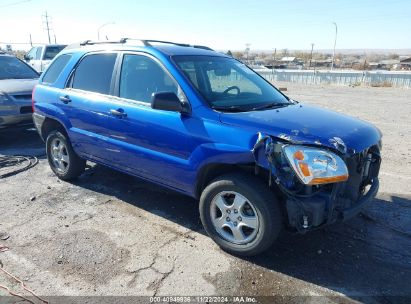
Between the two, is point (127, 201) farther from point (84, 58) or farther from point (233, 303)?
point (233, 303)

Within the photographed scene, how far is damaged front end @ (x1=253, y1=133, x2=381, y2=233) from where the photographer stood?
3.02 metres

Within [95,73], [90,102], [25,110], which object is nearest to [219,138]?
→ [90,102]

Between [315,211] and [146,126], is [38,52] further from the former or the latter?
[315,211]

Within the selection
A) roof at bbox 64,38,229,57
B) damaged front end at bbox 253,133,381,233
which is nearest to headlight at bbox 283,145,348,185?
damaged front end at bbox 253,133,381,233

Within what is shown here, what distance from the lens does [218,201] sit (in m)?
3.54

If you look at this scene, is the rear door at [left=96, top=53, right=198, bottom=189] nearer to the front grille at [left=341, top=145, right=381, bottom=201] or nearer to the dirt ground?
the dirt ground

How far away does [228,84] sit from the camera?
4281 millimetres

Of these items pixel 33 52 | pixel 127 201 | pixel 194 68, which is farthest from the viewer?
pixel 33 52

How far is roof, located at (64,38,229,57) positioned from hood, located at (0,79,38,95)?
2.97 metres

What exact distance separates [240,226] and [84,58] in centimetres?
307

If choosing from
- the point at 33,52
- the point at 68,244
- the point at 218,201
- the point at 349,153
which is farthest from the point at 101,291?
the point at 33,52

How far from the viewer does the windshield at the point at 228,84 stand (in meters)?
3.87

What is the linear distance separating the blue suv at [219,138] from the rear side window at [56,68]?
0.17m

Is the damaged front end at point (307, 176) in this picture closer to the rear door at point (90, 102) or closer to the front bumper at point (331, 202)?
the front bumper at point (331, 202)
